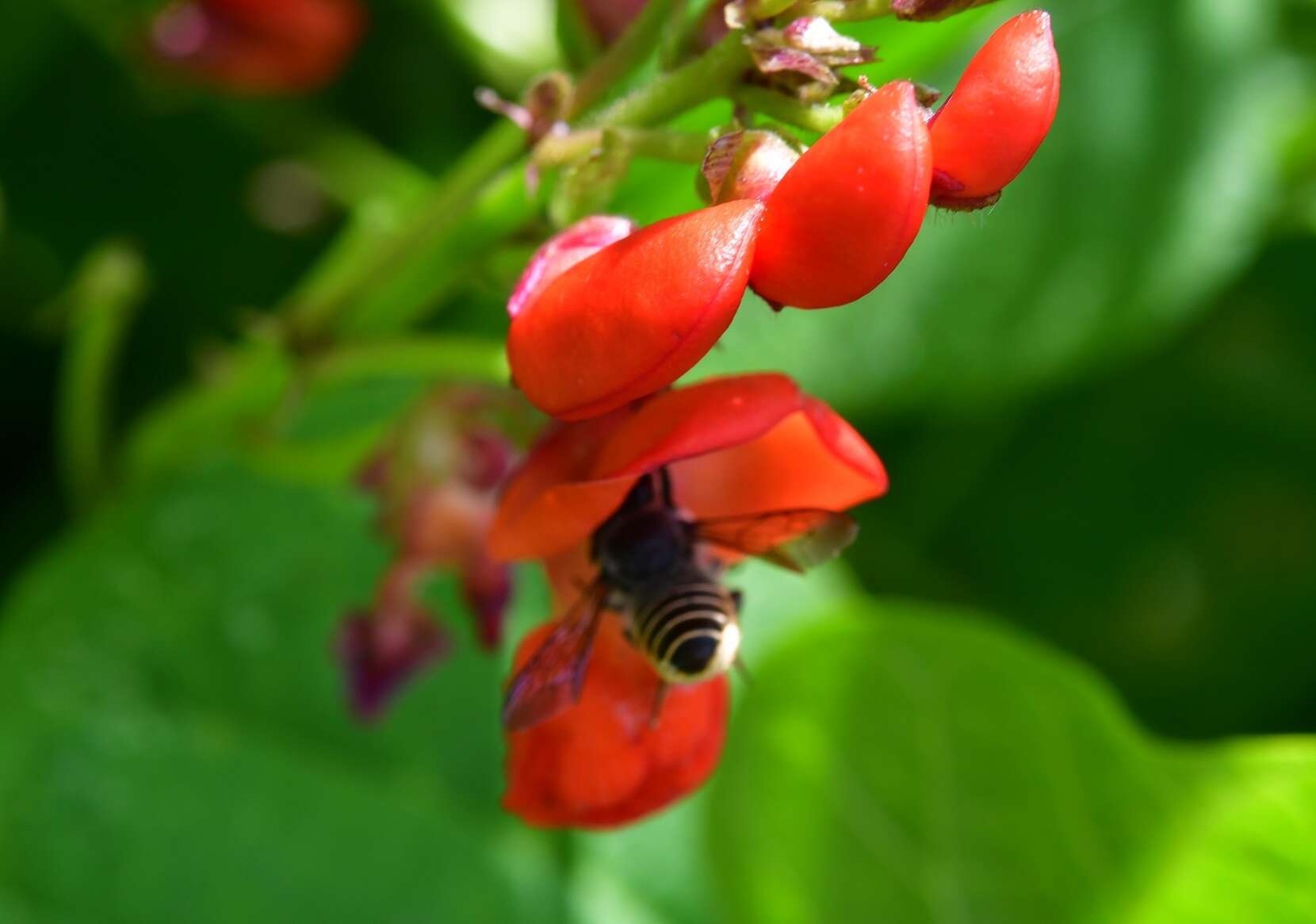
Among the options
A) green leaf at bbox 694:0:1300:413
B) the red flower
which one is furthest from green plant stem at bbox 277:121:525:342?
green leaf at bbox 694:0:1300:413

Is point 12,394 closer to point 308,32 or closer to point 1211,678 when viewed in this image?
point 308,32

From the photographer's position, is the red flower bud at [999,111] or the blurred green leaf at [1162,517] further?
the blurred green leaf at [1162,517]

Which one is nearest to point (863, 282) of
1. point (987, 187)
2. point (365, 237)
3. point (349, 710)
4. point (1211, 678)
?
point (987, 187)

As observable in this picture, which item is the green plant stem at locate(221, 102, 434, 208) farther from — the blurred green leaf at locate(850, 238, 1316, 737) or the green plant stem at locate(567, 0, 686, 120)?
the green plant stem at locate(567, 0, 686, 120)

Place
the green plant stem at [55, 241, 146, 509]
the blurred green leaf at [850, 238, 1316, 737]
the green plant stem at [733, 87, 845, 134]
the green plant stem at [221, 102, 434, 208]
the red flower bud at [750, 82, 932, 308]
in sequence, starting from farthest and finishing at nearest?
the blurred green leaf at [850, 238, 1316, 737]
the green plant stem at [221, 102, 434, 208]
the green plant stem at [55, 241, 146, 509]
the green plant stem at [733, 87, 845, 134]
the red flower bud at [750, 82, 932, 308]

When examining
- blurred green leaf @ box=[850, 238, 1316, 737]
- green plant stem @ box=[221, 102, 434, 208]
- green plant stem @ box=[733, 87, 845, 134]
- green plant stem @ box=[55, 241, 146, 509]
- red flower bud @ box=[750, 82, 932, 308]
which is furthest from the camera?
blurred green leaf @ box=[850, 238, 1316, 737]

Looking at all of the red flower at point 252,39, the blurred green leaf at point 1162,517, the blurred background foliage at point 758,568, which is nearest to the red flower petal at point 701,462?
the blurred background foliage at point 758,568

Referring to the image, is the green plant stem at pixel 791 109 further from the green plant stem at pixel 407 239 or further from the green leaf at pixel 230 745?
the green leaf at pixel 230 745
